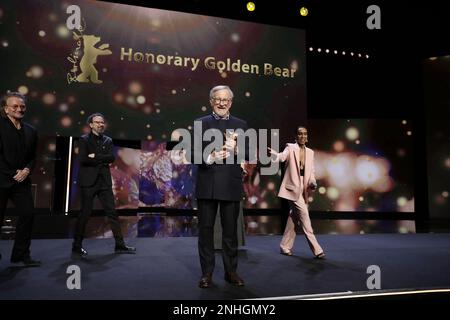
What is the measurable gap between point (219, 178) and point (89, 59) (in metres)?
3.94

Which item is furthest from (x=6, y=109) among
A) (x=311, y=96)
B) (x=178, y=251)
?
(x=311, y=96)

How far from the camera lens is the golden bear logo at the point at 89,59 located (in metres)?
5.45

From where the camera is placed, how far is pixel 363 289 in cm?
257

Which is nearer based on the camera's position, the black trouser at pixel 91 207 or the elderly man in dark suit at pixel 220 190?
the elderly man in dark suit at pixel 220 190

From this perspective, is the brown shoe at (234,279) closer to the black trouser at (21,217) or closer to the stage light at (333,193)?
the black trouser at (21,217)

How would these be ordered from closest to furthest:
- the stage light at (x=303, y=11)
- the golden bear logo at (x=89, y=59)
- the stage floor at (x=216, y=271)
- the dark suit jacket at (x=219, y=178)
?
the stage floor at (x=216, y=271) → the dark suit jacket at (x=219, y=178) → the golden bear logo at (x=89, y=59) → the stage light at (x=303, y=11)

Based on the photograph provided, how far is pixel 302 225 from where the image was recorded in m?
3.87

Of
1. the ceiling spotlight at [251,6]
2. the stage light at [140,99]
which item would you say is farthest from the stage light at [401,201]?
the stage light at [140,99]

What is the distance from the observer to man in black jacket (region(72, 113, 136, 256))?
391 centimetres

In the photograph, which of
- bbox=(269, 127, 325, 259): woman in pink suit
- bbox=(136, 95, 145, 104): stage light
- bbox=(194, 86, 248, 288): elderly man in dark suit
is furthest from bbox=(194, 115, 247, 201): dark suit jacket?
bbox=(136, 95, 145, 104): stage light

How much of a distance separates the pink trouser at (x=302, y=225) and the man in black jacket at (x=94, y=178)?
71.4 inches

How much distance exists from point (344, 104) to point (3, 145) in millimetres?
8292
